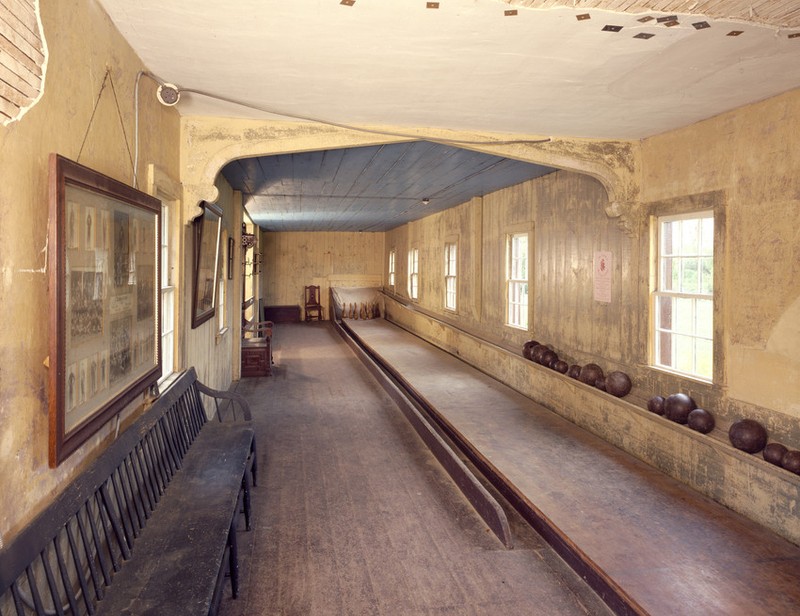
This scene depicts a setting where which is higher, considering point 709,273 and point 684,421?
point 709,273

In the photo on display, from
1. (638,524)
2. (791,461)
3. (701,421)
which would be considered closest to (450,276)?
(701,421)

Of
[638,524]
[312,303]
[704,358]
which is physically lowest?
[638,524]

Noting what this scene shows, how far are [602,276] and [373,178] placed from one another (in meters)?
3.31

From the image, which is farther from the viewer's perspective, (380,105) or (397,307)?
(397,307)

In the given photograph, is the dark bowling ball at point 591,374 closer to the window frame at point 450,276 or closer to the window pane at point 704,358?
the window pane at point 704,358

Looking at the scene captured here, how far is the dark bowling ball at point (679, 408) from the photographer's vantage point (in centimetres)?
414

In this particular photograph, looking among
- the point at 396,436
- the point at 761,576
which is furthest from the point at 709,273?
the point at 396,436

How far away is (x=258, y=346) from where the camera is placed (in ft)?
28.5

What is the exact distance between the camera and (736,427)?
3.64m

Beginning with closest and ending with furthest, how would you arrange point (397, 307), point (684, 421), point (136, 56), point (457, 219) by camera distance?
point (136, 56) < point (684, 421) < point (457, 219) < point (397, 307)

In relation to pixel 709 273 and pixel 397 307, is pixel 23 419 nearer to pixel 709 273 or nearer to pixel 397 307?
pixel 709 273

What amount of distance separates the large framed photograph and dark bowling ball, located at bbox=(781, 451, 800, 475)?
3.78 metres

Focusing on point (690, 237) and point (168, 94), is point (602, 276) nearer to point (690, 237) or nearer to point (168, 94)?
point (690, 237)

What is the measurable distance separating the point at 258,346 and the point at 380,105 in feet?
18.6
